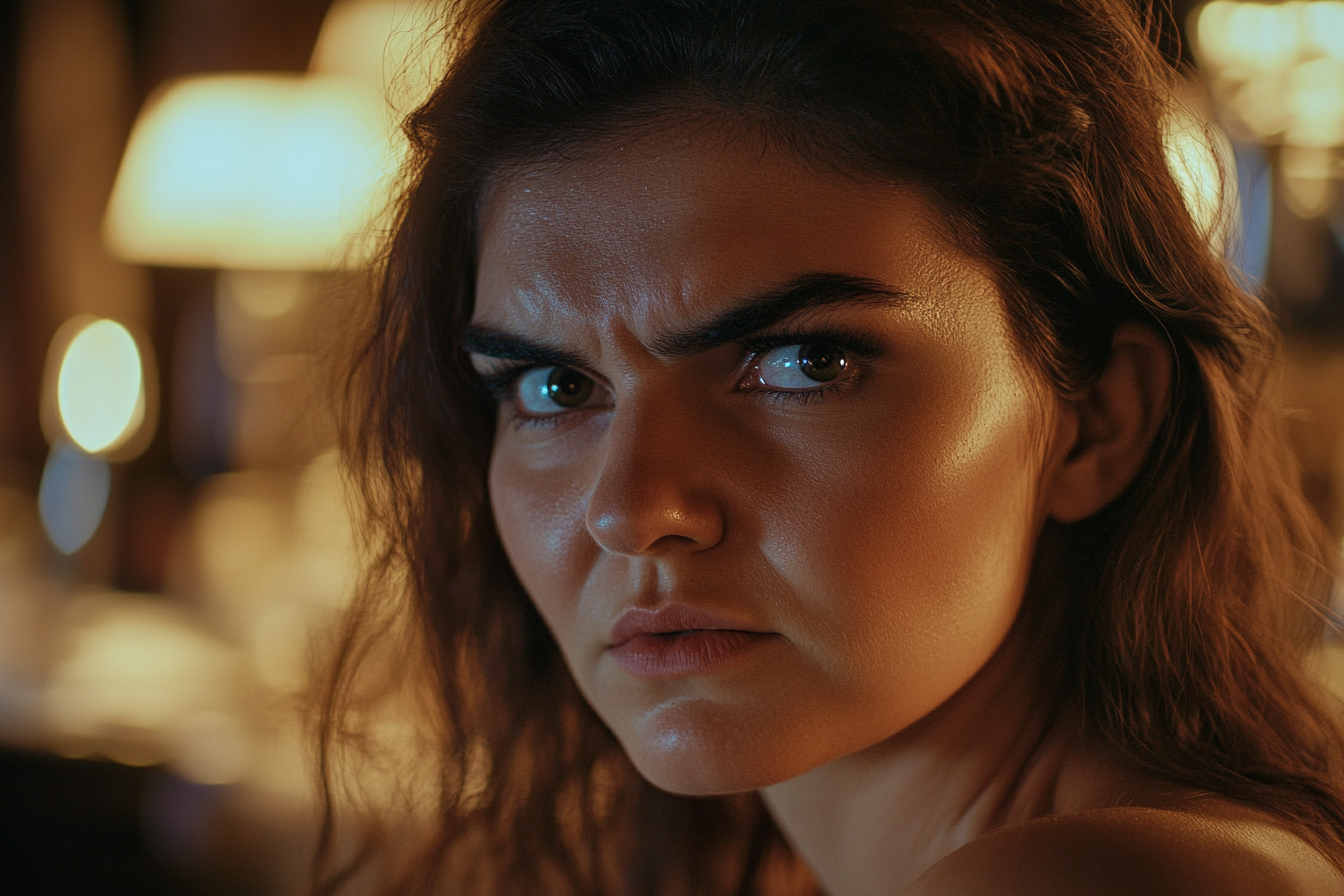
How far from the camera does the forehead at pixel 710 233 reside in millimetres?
666

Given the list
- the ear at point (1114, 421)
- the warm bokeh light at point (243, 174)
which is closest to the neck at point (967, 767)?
the ear at point (1114, 421)

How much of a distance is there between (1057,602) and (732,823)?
1.62 ft

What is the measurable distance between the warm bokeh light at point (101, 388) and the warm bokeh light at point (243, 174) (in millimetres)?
168

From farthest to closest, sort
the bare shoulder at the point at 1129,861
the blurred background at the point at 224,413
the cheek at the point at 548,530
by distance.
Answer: the blurred background at the point at 224,413, the cheek at the point at 548,530, the bare shoulder at the point at 1129,861

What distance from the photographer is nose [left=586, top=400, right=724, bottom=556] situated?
66cm

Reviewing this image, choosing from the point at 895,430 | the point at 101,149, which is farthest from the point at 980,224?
the point at 101,149

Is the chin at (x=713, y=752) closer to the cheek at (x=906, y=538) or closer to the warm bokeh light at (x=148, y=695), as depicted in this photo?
the cheek at (x=906, y=538)

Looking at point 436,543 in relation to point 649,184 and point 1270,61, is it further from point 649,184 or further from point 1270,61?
Answer: point 1270,61

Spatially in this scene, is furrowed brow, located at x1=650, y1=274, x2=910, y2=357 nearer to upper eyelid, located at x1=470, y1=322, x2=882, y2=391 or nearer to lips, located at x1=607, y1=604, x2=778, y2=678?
upper eyelid, located at x1=470, y1=322, x2=882, y2=391

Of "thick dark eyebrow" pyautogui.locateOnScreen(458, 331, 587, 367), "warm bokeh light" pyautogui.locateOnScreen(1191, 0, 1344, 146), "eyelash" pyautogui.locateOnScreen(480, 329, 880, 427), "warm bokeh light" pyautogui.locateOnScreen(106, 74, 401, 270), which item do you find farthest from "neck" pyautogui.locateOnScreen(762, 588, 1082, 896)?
"warm bokeh light" pyautogui.locateOnScreen(1191, 0, 1344, 146)

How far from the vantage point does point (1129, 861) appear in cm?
55

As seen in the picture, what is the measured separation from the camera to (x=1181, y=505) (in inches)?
30.1

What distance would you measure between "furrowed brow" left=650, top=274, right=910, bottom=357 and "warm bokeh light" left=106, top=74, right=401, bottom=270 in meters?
1.31

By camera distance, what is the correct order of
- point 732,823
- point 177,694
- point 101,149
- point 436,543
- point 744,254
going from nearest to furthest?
point 744,254 → point 436,543 → point 732,823 → point 177,694 → point 101,149
